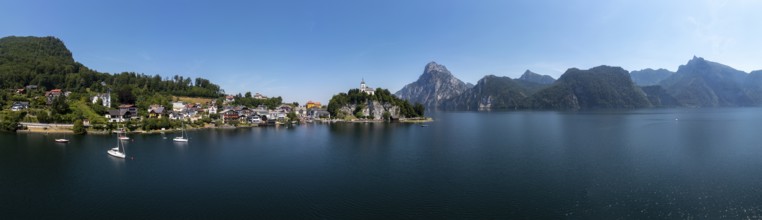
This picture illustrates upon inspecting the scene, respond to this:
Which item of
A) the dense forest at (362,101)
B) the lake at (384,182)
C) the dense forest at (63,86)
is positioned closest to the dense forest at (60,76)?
the dense forest at (63,86)

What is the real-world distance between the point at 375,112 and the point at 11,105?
83.3 meters

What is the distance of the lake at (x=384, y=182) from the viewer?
20344mm

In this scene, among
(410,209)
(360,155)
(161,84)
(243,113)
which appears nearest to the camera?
(410,209)

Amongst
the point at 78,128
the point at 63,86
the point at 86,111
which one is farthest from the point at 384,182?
the point at 63,86

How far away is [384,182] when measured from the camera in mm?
27047

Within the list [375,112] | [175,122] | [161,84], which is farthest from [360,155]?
[161,84]

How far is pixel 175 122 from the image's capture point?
67062 millimetres

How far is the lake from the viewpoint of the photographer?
20.3 metres

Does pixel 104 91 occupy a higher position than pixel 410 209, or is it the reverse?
pixel 104 91

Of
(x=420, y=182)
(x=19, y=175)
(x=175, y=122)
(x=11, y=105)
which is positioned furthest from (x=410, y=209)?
(x=11, y=105)

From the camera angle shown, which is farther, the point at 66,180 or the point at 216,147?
the point at 216,147

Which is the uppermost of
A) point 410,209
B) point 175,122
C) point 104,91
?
point 104,91

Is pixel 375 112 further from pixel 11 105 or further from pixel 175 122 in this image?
pixel 11 105

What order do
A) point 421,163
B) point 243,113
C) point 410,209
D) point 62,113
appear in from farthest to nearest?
1. point 243,113
2. point 62,113
3. point 421,163
4. point 410,209
